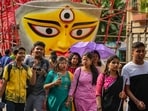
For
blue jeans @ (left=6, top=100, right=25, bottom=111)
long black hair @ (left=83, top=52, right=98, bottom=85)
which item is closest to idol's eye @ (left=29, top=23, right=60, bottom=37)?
blue jeans @ (left=6, top=100, right=25, bottom=111)

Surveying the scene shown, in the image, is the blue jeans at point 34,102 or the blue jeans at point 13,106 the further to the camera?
the blue jeans at point 34,102

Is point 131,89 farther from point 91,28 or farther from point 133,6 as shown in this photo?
point 133,6

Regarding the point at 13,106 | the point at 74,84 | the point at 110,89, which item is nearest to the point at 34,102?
the point at 13,106

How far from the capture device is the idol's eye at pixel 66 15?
57.0 feet

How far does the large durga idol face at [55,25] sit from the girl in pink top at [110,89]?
374 inches

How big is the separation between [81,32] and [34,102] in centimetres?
874

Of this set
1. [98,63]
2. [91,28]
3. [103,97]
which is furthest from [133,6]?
[103,97]

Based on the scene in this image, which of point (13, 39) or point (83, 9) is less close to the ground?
point (83, 9)

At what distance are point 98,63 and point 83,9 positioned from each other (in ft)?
27.3

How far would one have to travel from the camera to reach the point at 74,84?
832 cm

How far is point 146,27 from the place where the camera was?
19.8 metres

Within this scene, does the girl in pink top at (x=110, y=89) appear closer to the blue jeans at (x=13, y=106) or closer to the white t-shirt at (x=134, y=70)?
the white t-shirt at (x=134, y=70)

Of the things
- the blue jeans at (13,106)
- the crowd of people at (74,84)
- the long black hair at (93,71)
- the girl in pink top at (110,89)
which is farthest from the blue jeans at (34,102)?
the girl in pink top at (110,89)

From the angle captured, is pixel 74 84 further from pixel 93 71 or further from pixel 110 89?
pixel 110 89
